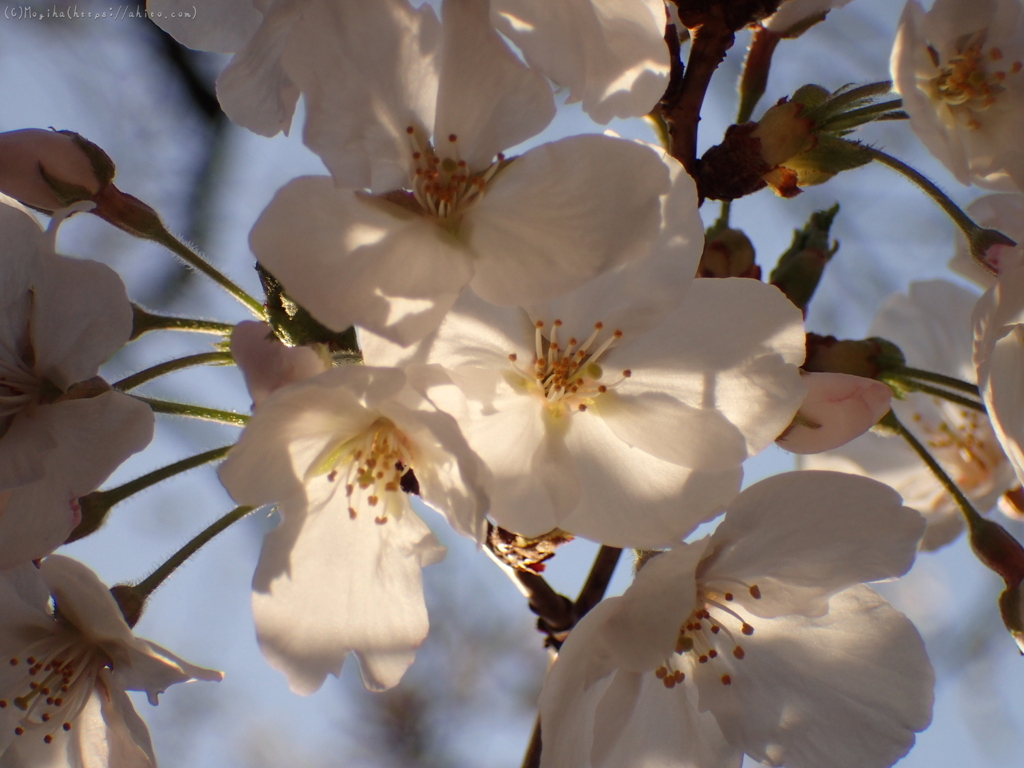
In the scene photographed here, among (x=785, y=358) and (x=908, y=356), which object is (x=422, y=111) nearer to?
(x=785, y=358)

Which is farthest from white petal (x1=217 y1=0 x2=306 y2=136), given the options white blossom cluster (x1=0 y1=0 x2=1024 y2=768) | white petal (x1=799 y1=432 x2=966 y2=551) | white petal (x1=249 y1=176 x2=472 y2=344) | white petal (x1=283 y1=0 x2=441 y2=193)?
white petal (x1=799 y1=432 x2=966 y2=551)

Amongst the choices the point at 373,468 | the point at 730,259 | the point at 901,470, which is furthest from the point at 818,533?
the point at 901,470

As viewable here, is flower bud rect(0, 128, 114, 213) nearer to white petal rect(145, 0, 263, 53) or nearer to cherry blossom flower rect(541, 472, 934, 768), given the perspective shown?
white petal rect(145, 0, 263, 53)

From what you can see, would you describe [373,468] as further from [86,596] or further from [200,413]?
[86,596]

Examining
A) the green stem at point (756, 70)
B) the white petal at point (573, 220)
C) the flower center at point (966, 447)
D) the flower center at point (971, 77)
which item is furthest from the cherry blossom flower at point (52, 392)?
the flower center at point (966, 447)

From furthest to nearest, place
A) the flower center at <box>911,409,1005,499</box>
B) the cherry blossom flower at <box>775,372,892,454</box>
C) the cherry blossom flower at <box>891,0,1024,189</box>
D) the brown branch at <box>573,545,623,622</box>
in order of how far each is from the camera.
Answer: the flower center at <box>911,409,1005,499</box> < the brown branch at <box>573,545,623,622</box> < the cherry blossom flower at <box>891,0,1024,189</box> < the cherry blossom flower at <box>775,372,892,454</box>

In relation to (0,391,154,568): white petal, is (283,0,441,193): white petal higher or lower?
higher
